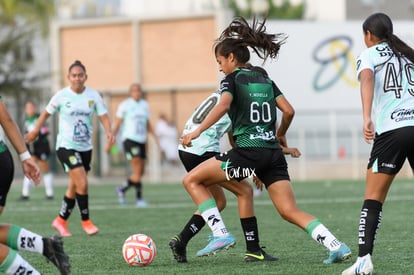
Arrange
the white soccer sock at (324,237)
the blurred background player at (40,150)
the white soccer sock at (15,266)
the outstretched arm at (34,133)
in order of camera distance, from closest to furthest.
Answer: the white soccer sock at (15,266), the white soccer sock at (324,237), the outstretched arm at (34,133), the blurred background player at (40,150)

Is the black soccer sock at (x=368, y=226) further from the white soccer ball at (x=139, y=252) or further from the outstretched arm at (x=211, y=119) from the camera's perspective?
the white soccer ball at (x=139, y=252)

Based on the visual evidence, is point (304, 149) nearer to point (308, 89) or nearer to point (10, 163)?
point (308, 89)

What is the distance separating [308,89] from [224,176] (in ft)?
87.7

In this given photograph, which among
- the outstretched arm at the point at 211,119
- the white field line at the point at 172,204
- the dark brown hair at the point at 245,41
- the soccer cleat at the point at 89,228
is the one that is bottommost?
the white field line at the point at 172,204

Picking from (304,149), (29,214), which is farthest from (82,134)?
(304,149)

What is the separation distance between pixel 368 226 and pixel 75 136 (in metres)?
5.98

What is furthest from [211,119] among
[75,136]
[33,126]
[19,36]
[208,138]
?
[19,36]

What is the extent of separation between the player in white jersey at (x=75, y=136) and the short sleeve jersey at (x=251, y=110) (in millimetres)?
4545

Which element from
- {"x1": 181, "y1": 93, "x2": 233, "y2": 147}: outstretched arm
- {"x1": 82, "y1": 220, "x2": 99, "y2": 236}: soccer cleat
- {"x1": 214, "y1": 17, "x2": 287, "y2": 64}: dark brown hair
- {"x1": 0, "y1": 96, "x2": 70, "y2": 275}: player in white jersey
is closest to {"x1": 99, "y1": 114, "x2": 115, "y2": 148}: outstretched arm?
{"x1": 82, "y1": 220, "x2": 99, "y2": 236}: soccer cleat

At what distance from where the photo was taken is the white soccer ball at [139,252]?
9.38m

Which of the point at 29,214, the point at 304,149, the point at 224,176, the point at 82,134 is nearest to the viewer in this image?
the point at 224,176

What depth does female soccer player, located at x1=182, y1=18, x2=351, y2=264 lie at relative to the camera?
885 cm

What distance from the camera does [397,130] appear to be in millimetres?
8008

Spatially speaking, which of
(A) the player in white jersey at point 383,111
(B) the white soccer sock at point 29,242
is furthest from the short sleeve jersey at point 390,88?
(B) the white soccer sock at point 29,242
